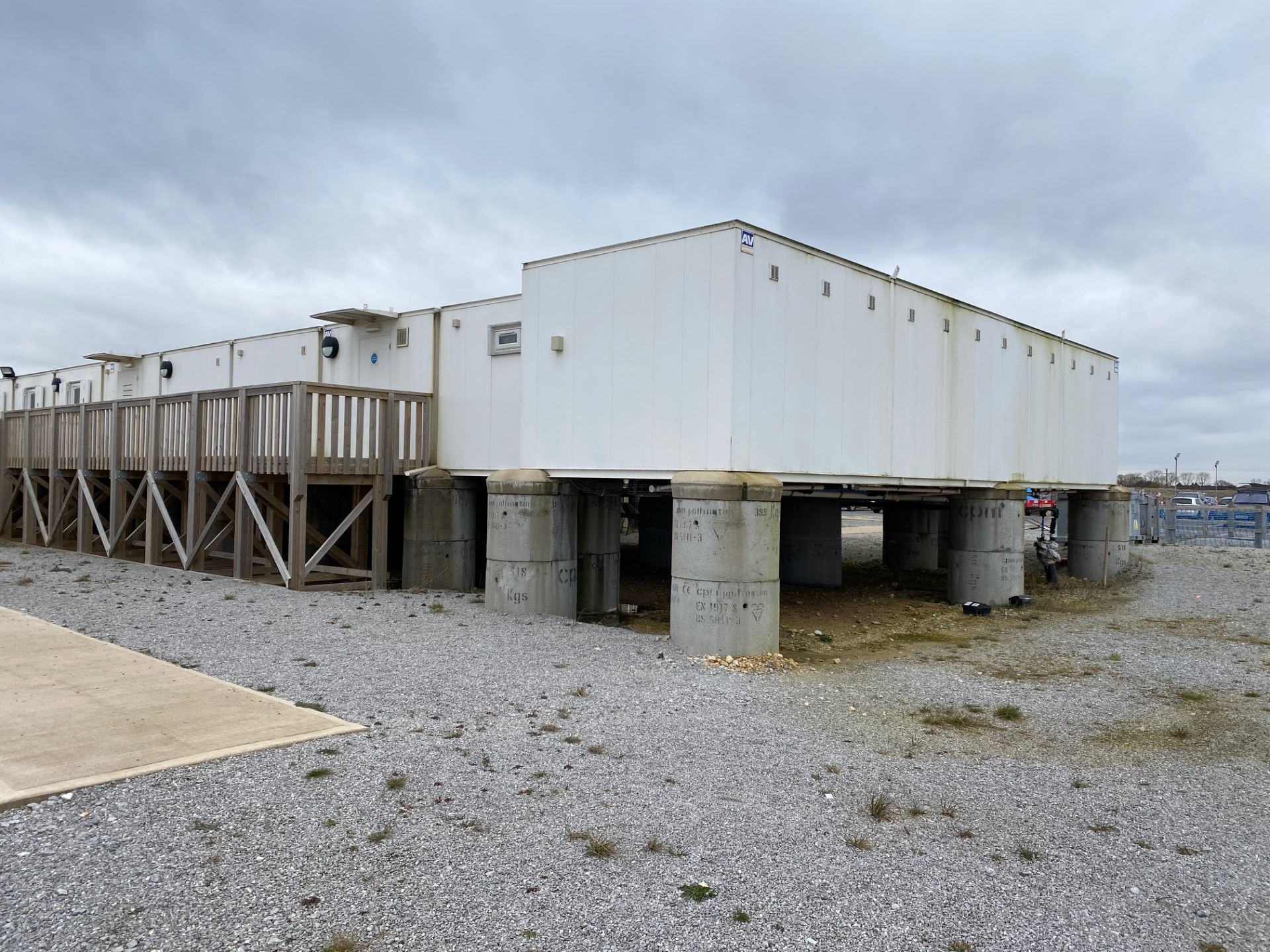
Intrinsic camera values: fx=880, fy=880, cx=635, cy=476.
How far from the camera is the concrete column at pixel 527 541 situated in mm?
13453

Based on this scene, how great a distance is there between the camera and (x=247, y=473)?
15961mm

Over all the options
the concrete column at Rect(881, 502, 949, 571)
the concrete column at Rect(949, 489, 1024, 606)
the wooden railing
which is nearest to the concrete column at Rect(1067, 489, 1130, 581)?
the concrete column at Rect(881, 502, 949, 571)

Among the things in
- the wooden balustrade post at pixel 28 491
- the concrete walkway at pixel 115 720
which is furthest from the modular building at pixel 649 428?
the concrete walkway at pixel 115 720

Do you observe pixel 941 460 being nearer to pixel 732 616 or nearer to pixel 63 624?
pixel 732 616

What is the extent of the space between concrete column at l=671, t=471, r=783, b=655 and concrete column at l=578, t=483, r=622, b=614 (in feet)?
13.7

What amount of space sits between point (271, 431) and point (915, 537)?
17394 millimetres

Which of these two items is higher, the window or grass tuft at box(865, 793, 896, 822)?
the window

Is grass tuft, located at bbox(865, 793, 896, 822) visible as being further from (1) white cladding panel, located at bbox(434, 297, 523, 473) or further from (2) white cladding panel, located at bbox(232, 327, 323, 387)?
(2) white cladding panel, located at bbox(232, 327, 323, 387)

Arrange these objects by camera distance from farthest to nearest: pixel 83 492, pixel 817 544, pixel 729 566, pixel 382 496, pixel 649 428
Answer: pixel 83 492 < pixel 817 544 < pixel 382 496 < pixel 649 428 < pixel 729 566

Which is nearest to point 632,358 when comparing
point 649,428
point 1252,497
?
point 649,428

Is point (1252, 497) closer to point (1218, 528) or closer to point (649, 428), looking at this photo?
point (1218, 528)

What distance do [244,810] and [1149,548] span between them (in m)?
29.9

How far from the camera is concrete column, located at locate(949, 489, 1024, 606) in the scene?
16.9 m

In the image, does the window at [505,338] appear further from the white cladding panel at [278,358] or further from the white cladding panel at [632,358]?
the white cladding panel at [278,358]
